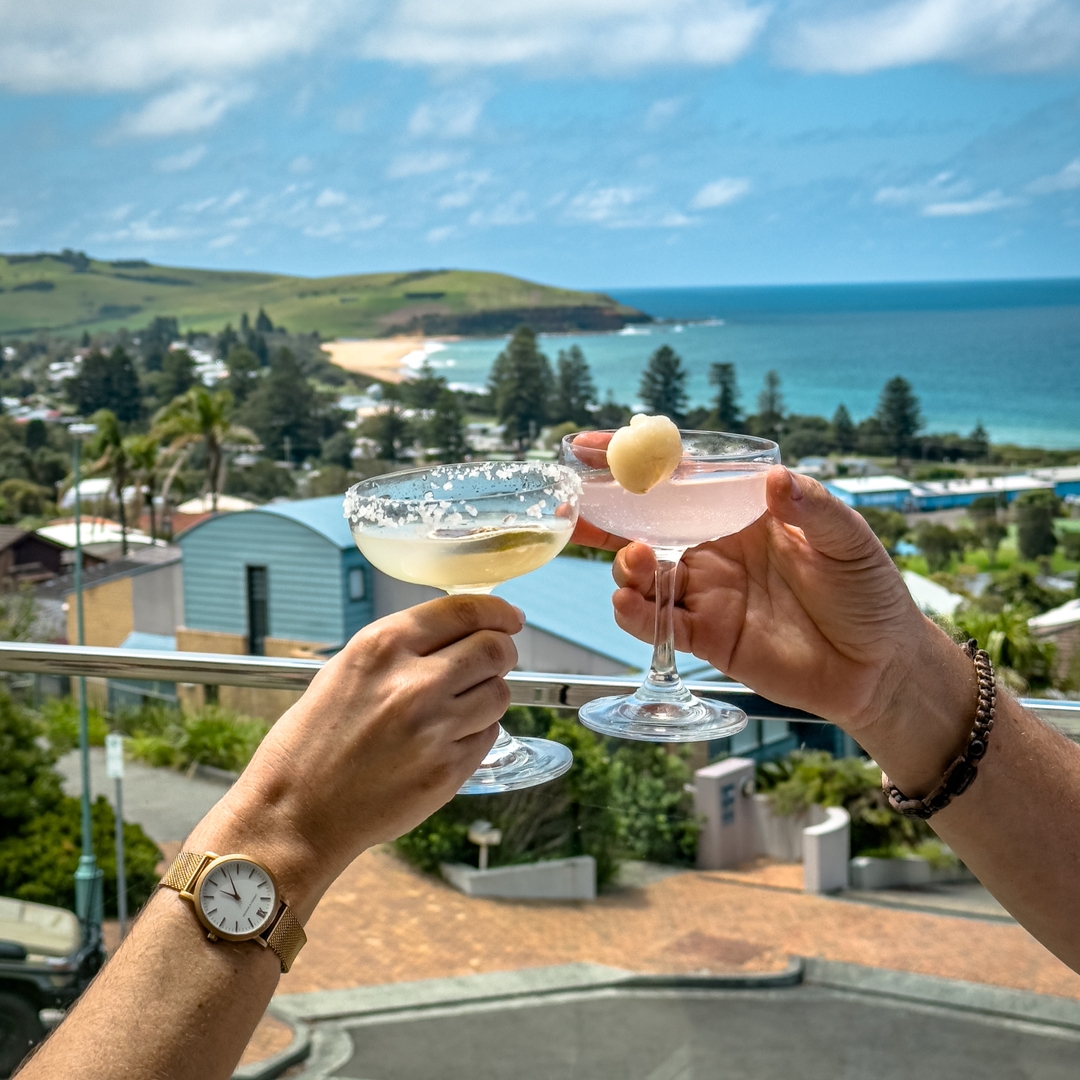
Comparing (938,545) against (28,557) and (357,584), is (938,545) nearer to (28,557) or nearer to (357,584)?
(357,584)

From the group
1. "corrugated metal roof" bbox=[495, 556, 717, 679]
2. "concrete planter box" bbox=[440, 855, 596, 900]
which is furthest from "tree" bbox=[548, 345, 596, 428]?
"concrete planter box" bbox=[440, 855, 596, 900]

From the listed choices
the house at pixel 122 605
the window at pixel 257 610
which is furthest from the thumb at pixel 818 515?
the house at pixel 122 605

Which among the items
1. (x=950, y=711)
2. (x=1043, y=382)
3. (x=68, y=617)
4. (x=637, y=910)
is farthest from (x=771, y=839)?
(x=1043, y=382)

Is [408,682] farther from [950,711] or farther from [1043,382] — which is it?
[1043,382]

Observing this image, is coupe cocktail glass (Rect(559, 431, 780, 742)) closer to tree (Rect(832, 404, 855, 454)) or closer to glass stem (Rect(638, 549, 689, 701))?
glass stem (Rect(638, 549, 689, 701))

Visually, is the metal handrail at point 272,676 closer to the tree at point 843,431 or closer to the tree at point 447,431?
the tree at point 447,431

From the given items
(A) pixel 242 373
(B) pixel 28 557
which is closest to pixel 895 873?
(B) pixel 28 557
